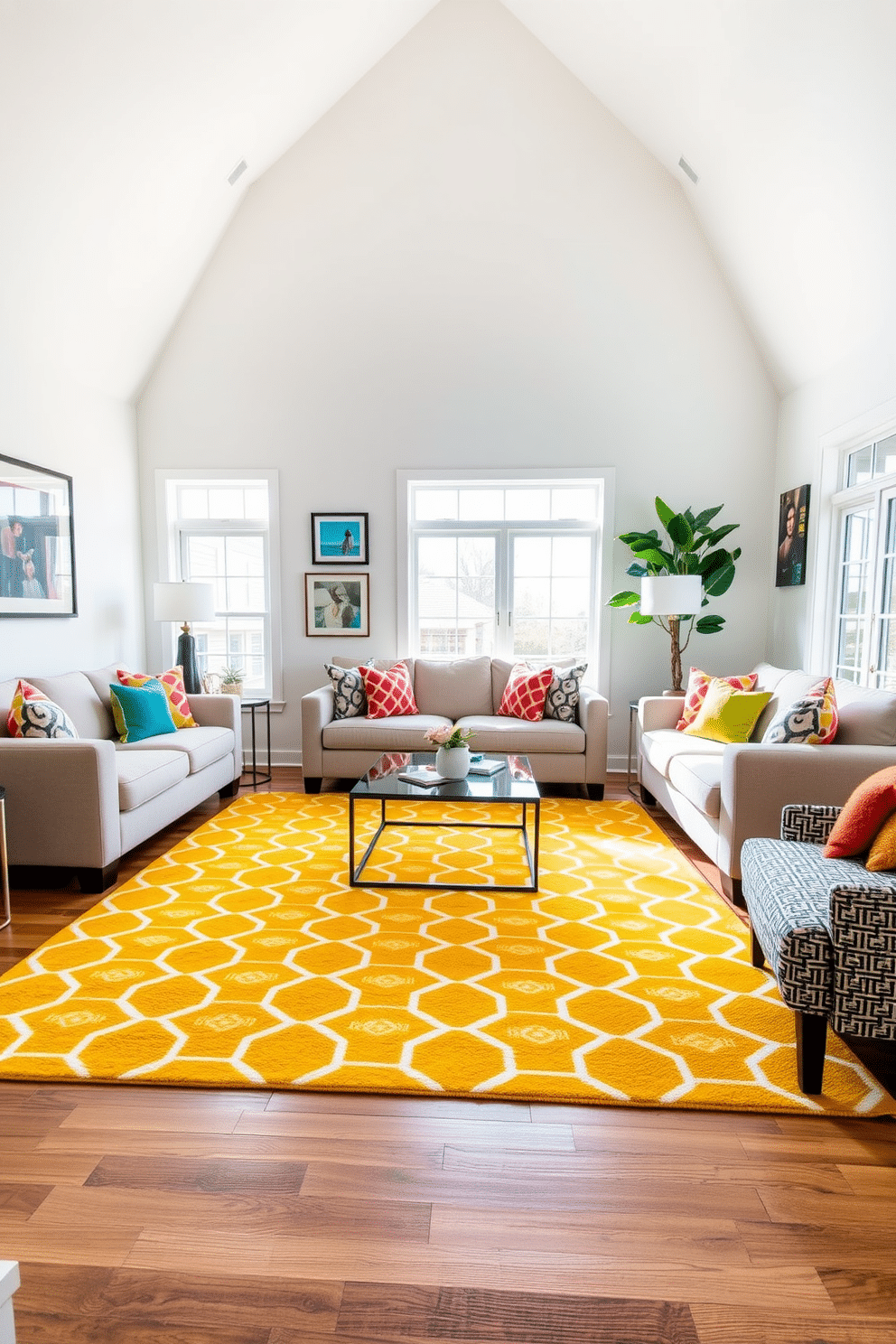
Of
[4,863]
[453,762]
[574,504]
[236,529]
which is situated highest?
[574,504]

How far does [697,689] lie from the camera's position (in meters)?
4.47

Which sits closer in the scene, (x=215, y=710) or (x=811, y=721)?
(x=811, y=721)

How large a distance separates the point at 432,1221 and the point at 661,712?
354 centimetres

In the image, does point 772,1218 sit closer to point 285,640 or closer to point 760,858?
point 760,858

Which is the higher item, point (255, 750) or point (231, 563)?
point (231, 563)

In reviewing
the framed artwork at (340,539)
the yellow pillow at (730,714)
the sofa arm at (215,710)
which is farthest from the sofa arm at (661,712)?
the sofa arm at (215,710)

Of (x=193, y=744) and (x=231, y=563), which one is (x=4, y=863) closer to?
(x=193, y=744)

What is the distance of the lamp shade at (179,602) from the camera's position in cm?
498

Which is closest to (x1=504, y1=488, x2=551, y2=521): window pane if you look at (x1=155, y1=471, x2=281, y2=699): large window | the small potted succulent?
(x1=155, y1=471, x2=281, y2=699): large window

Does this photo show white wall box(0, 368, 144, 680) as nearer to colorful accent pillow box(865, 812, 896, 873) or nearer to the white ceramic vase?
the white ceramic vase

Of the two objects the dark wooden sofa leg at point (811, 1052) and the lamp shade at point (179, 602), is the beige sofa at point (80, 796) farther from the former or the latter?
the dark wooden sofa leg at point (811, 1052)

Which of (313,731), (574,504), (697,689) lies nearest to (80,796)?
(313,731)

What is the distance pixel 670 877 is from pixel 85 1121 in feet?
8.18

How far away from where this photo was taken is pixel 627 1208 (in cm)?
149
